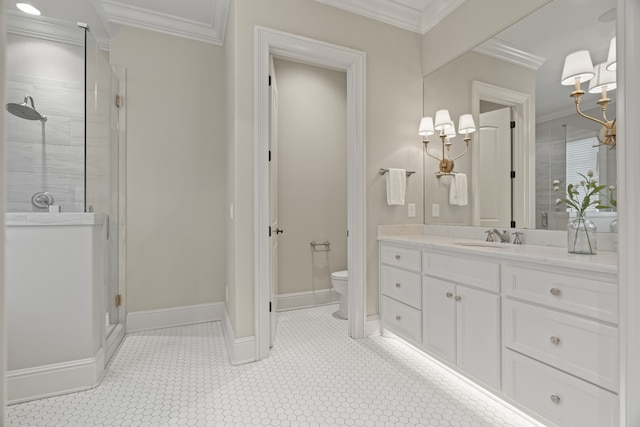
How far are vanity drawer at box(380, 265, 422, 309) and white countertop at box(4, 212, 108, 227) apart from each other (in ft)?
6.84

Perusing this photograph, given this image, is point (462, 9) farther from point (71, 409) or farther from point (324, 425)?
point (71, 409)

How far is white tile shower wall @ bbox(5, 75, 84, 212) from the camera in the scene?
253cm

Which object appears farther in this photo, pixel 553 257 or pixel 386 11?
pixel 386 11

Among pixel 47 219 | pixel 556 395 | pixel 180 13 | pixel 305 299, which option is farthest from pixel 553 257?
pixel 180 13

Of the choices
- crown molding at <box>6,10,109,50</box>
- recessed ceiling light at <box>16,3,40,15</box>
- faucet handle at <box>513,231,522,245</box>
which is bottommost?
faucet handle at <box>513,231,522,245</box>

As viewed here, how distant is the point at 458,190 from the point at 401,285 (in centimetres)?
95

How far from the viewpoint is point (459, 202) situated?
260cm

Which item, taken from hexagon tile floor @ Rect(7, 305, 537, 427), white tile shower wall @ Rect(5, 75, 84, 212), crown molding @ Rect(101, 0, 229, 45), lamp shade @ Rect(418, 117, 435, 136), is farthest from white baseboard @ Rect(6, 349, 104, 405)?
lamp shade @ Rect(418, 117, 435, 136)

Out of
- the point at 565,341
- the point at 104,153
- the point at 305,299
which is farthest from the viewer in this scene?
the point at 305,299

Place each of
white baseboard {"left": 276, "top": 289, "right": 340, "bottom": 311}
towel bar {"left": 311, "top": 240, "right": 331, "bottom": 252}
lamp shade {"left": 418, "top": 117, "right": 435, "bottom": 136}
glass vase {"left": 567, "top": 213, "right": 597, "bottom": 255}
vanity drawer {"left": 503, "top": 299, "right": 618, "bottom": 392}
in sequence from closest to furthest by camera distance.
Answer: vanity drawer {"left": 503, "top": 299, "right": 618, "bottom": 392} → glass vase {"left": 567, "top": 213, "right": 597, "bottom": 255} → lamp shade {"left": 418, "top": 117, "right": 435, "bottom": 136} → white baseboard {"left": 276, "top": 289, "right": 340, "bottom": 311} → towel bar {"left": 311, "top": 240, "right": 331, "bottom": 252}

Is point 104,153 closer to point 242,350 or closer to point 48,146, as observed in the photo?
point 48,146

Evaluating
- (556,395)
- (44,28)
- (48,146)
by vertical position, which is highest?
(44,28)

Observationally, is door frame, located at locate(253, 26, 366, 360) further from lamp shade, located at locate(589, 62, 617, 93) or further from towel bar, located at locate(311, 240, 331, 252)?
lamp shade, located at locate(589, 62, 617, 93)

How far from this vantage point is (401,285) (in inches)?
93.7
